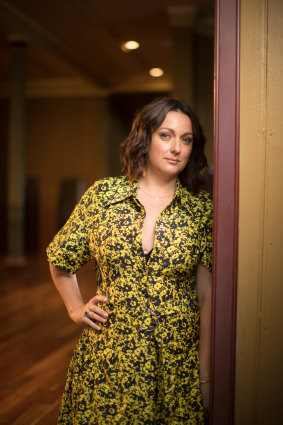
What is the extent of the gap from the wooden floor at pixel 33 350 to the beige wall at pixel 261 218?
151 centimetres

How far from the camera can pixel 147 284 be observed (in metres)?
1.54

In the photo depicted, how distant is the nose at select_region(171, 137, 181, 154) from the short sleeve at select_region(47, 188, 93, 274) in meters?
0.35

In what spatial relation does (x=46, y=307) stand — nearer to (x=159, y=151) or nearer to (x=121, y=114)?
(x=159, y=151)

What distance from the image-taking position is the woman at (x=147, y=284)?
1.52 m

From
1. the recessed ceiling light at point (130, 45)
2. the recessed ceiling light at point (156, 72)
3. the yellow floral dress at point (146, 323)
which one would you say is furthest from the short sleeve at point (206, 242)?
the recessed ceiling light at point (156, 72)

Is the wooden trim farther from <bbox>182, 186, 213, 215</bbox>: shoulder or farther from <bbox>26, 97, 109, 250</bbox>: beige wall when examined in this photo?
<bbox>26, 97, 109, 250</bbox>: beige wall

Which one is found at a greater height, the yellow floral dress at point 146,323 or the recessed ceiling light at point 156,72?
the recessed ceiling light at point 156,72

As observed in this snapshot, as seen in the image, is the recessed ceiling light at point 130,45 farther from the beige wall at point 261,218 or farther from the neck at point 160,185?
the beige wall at point 261,218

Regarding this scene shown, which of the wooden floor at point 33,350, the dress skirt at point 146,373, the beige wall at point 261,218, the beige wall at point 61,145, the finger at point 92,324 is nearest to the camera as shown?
the beige wall at point 261,218

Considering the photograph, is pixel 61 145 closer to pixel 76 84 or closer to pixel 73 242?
pixel 76 84

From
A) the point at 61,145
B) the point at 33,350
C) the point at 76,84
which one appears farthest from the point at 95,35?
the point at 33,350

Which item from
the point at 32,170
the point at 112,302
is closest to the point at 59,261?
the point at 112,302

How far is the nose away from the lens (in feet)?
5.18

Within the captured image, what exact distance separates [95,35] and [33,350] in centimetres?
580
